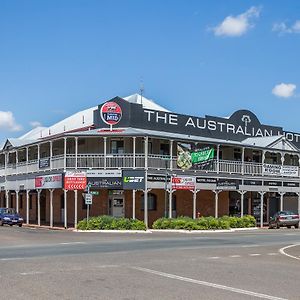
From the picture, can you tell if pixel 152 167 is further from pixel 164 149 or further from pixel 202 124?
pixel 202 124

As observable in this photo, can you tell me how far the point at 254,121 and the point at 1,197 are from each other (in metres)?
25.4

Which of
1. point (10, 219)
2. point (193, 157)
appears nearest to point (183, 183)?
point (193, 157)

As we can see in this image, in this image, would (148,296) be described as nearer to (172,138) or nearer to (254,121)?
(172,138)

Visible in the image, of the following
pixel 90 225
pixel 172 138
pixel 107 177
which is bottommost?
pixel 90 225

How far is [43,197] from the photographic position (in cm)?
4566

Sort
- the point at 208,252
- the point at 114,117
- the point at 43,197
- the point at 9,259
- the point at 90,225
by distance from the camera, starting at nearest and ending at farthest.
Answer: the point at 9,259 < the point at 208,252 < the point at 90,225 < the point at 114,117 < the point at 43,197

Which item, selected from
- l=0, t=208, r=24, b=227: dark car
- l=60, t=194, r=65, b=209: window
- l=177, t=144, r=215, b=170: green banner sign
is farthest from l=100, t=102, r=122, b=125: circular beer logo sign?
l=0, t=208, r=24, b=227: dark car

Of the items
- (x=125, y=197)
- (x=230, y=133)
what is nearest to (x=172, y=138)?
(x=125, y=197)

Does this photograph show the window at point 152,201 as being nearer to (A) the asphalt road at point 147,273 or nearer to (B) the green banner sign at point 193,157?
(B) the green banner sign at point 193,157

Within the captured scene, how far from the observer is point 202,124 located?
43.8m

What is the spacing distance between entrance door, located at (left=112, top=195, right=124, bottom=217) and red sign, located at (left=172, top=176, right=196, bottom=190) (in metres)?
4.45

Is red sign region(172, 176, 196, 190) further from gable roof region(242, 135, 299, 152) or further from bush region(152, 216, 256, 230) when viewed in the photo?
gable roof region(242, 135, 299, 152)

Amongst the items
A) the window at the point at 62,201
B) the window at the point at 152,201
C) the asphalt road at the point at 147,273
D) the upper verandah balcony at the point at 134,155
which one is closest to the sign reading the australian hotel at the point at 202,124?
the upper verandah balcony at the point at 134,155

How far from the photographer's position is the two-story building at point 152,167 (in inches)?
1390
